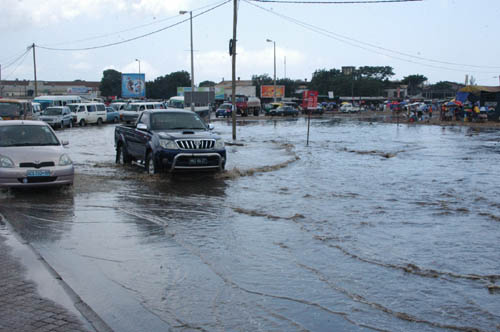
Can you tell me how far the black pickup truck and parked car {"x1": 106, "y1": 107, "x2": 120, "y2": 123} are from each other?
109 ft

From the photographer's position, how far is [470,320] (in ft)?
16.0

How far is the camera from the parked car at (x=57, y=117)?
1451 inches

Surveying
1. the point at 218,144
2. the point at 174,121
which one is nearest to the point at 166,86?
the point at 174,121

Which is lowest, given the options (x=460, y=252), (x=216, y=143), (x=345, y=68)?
(x=460, y=252)

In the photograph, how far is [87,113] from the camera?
42.9 m

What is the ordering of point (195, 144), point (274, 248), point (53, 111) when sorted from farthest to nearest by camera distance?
point (53, 111) < point (195, 144) < point (274, 248)

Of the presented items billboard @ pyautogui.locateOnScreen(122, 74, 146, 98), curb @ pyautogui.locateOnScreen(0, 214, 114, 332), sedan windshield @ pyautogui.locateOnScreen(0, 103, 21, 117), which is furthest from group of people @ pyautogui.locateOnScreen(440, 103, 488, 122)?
A: billboard @ pyautogui.locateOnScreen(122, 74, 146, 98)

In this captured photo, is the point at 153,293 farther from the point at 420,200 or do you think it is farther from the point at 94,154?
the point at 94,154

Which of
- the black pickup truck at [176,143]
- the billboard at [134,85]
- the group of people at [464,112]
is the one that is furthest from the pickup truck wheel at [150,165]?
the billboard at [134,85]

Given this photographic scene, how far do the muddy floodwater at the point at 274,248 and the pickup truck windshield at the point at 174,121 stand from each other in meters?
1.30

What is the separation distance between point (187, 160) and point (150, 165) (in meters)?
1.22

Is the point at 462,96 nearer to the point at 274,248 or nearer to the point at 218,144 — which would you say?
the point at 218,144

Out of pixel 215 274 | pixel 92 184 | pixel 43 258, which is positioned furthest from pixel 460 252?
pixel 92 184

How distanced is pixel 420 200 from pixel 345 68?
181997 millimetres
